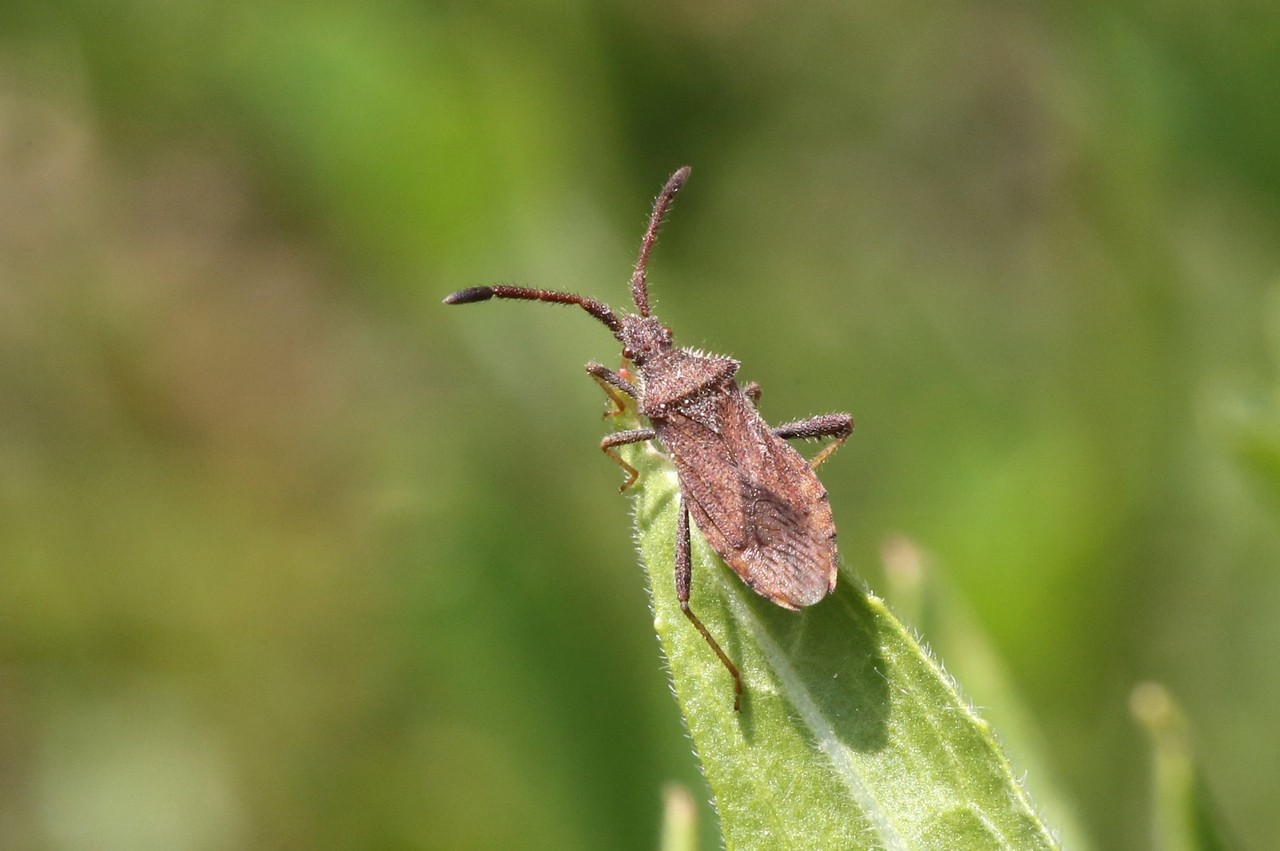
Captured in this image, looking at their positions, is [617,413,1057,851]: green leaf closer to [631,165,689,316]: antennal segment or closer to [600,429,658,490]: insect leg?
[600,429,658,490]: insect leg

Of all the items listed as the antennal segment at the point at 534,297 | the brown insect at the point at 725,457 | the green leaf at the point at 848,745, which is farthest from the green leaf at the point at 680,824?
the antennal segment at the point at 534,297

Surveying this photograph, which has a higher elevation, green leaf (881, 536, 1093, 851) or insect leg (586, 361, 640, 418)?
insect leg (586, 361, 640, 418)

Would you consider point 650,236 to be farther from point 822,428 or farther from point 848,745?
point 848,745

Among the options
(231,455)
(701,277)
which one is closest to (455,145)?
(701,277)

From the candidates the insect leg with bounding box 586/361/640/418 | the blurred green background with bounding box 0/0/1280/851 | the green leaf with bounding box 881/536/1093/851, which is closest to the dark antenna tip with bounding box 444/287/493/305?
the insect leg with bounding box 586/361/640/418

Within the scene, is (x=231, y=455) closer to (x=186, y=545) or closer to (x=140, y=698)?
(x=186, y=545)

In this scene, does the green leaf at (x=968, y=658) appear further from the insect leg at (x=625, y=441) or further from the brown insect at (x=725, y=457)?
the insect leg at (x=625, y=441)
